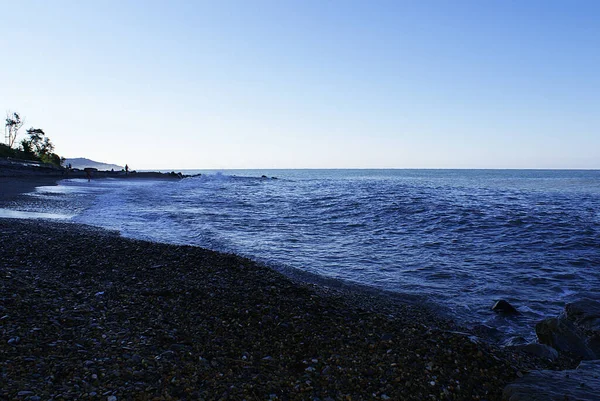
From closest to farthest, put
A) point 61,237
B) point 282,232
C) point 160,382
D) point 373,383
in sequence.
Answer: point 160,382 < point 373,383 < point 61,237 < point 282,232

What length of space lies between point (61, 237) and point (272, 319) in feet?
30.0

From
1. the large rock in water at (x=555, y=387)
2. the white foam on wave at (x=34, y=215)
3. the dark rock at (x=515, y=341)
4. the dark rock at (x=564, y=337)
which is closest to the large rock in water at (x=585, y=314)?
the dark rock at (x=564, y=337)

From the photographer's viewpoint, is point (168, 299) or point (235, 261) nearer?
point (168, 299)

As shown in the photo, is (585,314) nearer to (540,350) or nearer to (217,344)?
(540,350)

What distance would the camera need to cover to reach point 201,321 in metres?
6.08

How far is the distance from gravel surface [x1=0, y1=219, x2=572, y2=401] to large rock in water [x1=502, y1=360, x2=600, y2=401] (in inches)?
7.3

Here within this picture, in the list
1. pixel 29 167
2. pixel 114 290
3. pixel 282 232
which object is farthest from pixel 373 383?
pixel 29 167

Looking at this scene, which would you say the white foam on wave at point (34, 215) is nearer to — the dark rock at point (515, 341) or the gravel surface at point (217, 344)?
the gravel surface at point (217, 344)

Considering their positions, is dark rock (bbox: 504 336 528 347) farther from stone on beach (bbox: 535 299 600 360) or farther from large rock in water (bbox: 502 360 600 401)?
large rock in water (bbox: 502 360 600 401)

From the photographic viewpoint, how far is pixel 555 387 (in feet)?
14.9

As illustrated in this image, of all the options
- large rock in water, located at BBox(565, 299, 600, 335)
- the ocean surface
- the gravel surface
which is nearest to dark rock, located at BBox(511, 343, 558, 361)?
the gravel surface

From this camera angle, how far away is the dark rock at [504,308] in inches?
322

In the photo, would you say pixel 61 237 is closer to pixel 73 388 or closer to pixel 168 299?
pixel 168 299

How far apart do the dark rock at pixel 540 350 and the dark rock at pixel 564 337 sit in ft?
1.11
